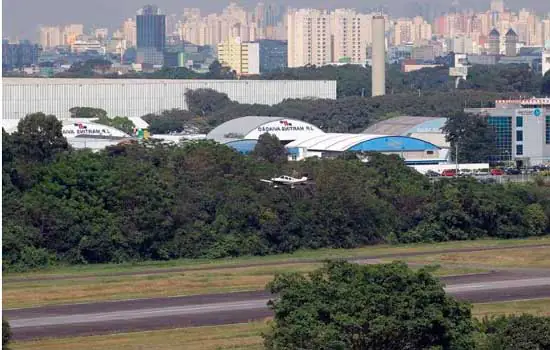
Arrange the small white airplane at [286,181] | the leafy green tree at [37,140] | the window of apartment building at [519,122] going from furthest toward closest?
1. the window of apartment building at [519,122]
2. the small white airplane at [286,181]
3. the leafy green tree at [37,140]

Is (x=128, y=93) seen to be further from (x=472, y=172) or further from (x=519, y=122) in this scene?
(x=472, y=172)

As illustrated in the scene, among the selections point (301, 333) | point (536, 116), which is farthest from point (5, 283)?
point (536, 116)

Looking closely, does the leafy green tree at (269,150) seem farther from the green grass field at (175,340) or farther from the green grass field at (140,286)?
the green grass field at (175,340)

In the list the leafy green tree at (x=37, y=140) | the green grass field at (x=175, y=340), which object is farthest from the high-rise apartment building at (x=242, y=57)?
the green grass field at (x=175, y=340)

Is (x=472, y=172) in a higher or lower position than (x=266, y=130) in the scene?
lower

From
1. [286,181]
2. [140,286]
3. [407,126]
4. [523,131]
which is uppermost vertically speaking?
[407,126]

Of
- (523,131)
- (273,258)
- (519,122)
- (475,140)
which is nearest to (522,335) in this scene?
(273,258)

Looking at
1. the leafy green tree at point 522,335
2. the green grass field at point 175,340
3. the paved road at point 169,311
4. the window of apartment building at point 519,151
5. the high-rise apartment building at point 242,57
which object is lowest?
the green grass field at point 175,340
